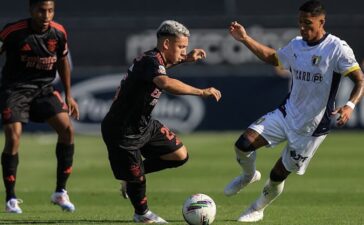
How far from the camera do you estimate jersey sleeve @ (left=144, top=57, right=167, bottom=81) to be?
29.8ft

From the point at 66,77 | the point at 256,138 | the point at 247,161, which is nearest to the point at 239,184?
the point at 247,161

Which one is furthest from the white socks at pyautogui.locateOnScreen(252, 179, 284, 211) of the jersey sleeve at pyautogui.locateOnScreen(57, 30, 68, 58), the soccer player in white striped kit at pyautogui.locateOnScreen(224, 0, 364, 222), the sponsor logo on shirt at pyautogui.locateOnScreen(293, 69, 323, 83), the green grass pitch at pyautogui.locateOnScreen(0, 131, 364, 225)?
the jersey sleeve at pyautogui.locateOnScreen(57, 30, 68, 58)

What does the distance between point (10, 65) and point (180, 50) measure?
2.40 metres

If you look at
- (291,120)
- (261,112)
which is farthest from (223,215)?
(261,112)

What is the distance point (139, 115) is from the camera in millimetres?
9586

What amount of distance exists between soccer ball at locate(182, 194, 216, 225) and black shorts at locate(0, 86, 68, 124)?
236 cm

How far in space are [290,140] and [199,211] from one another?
1430 millimetres

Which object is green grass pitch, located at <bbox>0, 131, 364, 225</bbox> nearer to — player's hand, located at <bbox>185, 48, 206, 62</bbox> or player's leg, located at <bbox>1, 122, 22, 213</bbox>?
player's leg, located at <bbox>1, 122, 22, 213</bbox>

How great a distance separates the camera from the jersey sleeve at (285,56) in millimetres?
10016

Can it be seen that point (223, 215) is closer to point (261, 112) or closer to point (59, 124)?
point (59, 124)

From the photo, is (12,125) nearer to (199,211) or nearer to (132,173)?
(132,173)

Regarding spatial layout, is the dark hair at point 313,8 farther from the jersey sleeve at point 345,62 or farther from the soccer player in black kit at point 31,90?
the soccer player in black kit at point 31,90

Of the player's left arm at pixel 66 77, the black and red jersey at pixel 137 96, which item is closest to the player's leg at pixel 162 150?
the black and red jersey at pixel 137 96

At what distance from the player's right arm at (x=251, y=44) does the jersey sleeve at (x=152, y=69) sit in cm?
106
